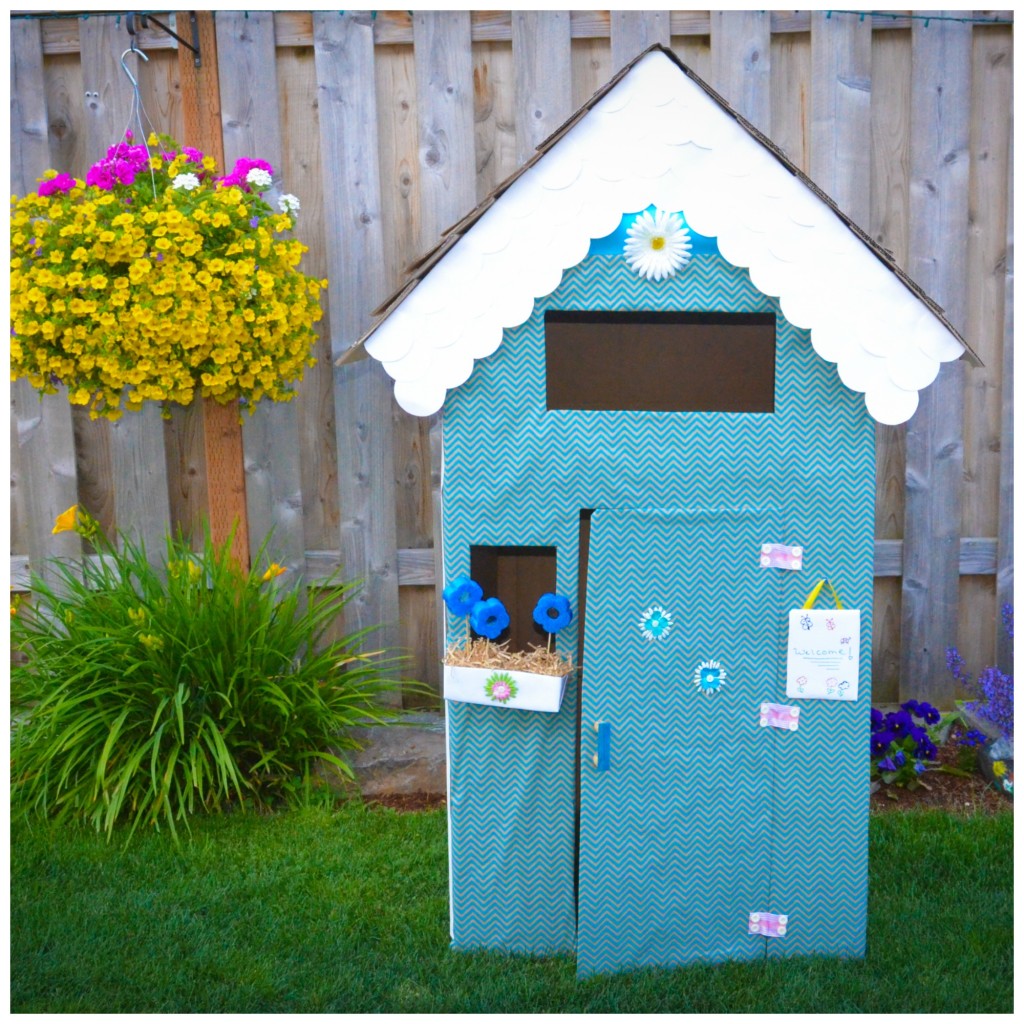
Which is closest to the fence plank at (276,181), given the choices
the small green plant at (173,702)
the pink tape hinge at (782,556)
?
the small green plant at (173,702)

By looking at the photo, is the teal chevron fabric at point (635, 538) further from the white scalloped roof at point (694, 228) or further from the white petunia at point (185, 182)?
the white petunia at point (185, 182)

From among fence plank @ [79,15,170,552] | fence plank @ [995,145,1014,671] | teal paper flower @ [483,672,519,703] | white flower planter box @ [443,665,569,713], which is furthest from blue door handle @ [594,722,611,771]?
fence plank @ [995,145,1014,671]

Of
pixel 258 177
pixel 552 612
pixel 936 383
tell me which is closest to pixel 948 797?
pixel 936 383

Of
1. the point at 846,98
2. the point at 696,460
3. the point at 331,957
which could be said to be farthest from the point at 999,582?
the point at 331,957

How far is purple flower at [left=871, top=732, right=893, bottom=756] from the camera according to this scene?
3635 mm

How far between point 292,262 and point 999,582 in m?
2.77

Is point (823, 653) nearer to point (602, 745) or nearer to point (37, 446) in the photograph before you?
point (602, 745)

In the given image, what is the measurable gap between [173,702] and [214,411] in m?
1.02

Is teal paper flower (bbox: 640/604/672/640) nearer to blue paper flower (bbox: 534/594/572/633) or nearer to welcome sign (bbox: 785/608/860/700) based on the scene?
blue paper flower (bbox: 534/594/572/633)

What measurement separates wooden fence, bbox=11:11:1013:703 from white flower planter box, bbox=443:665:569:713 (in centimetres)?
147

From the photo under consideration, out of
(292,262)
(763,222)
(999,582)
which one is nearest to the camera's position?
(763,222)

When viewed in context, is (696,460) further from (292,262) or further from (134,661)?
(134,661)

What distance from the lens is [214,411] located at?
12.2 feet

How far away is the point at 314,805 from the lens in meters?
3.45
